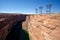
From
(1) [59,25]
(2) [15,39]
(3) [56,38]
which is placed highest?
(1) [59,25]

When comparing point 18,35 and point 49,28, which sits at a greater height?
point 49,28

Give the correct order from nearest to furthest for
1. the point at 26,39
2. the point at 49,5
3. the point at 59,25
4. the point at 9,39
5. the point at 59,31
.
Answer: the point at 59,31, the point at 59,25, the point at 26,39, the point at 9,39, the point at 49,5

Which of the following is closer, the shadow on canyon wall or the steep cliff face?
the steep cliff face

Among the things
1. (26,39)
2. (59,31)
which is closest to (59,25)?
(59,31)

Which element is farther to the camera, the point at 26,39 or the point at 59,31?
the point at 26,39

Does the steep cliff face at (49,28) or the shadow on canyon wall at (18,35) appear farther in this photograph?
the shadow on canyon wall at (18,35)

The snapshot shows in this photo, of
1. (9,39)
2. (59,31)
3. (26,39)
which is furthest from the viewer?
(9,39)

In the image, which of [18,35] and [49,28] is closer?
[49,28]

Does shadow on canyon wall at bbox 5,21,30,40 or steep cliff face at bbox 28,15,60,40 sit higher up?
steep cliff face at bbox 28,15,60,40

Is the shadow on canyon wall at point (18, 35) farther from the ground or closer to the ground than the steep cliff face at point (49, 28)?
closer to the ground

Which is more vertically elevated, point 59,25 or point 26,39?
point 59,25

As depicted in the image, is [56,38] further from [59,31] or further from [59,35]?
[59,31]
